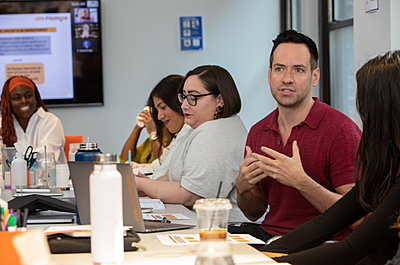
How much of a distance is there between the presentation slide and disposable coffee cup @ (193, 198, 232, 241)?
429cm

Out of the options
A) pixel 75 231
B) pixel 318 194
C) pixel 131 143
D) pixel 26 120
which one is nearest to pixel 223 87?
pixel 318 194

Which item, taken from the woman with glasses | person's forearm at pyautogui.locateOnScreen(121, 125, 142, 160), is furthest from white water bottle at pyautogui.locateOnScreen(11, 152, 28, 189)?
person's forearm at pyautogui.locateOnScreen(121, 125, 142, 160)

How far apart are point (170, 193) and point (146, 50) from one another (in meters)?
3.16

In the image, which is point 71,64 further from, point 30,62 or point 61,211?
point 61,211

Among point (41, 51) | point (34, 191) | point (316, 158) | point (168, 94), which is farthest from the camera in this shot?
point (41, 51)

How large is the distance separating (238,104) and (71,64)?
3069 millimetres

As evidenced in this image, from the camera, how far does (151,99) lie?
3.54 m

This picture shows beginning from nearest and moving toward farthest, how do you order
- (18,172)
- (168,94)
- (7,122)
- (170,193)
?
(170,193)
(18,172)
(168,94)
(7,122)

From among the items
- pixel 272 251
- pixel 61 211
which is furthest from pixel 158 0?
pixel 272 251

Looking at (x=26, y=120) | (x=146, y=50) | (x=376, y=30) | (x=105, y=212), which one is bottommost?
(x=105, y=212)

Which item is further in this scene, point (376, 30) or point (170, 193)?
point (376, 30)

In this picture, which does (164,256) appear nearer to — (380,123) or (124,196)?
(124,196)

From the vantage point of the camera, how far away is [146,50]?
208 inches

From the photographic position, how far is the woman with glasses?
234cm
